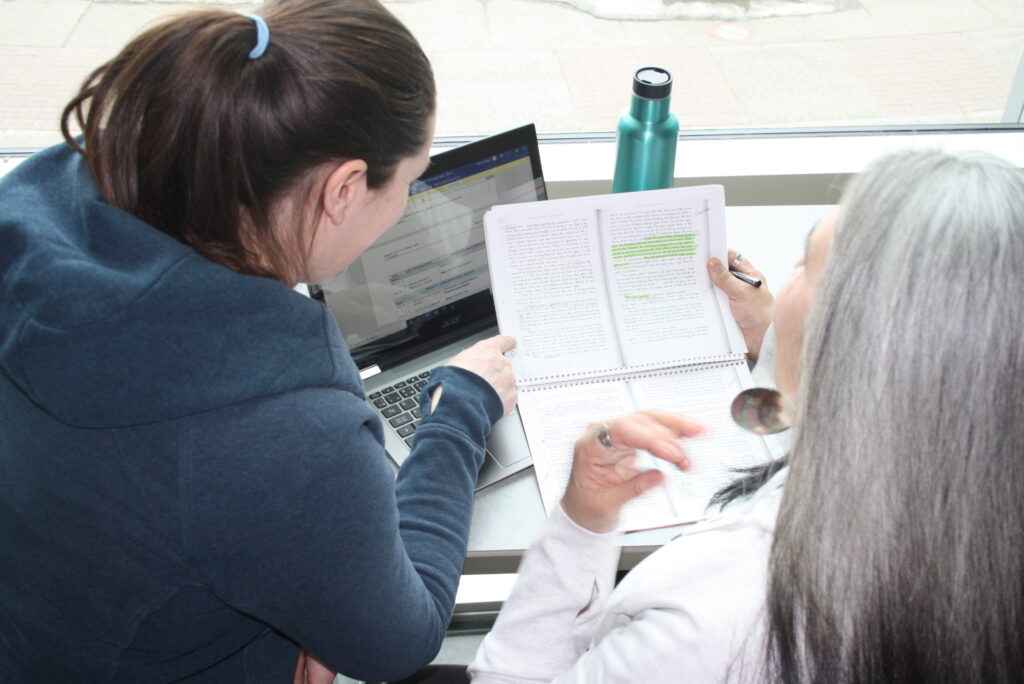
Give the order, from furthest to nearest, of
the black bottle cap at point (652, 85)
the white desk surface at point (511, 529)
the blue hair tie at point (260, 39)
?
the black bottle cap at point (652, 85) < the white desk surface at point (511, 529) < the blue hair tie at point (260, 39)

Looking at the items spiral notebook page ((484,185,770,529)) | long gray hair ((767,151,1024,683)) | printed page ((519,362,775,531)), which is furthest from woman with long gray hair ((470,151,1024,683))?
spiral notebook page ((484,185,770,529))

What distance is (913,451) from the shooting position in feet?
1.77

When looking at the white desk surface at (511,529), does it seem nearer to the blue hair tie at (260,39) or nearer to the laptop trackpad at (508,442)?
the laptop trackpad at (508,442)

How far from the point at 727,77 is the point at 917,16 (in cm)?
51

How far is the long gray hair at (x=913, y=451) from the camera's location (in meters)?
0.53

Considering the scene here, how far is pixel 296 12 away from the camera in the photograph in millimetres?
673

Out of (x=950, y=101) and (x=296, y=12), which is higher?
(x=296, y=12)

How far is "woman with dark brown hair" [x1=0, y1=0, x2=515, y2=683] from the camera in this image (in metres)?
0.62

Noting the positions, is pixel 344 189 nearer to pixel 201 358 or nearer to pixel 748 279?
pixel 201 358

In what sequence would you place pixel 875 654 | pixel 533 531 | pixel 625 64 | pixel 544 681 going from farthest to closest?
pixel 625 64 < pixel 533 531 < pixel 544 681 < pixel 875 654

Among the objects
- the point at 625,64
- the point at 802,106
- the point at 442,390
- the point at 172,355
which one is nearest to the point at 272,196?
the point at 172,355

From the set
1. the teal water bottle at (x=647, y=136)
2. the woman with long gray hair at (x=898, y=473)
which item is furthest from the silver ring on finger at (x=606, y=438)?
the teal water bottle at (x=647, y=136)

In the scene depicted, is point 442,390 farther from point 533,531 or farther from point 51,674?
point 51,674

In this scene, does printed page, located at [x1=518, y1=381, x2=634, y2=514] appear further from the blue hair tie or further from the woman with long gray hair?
the blue hair tie
